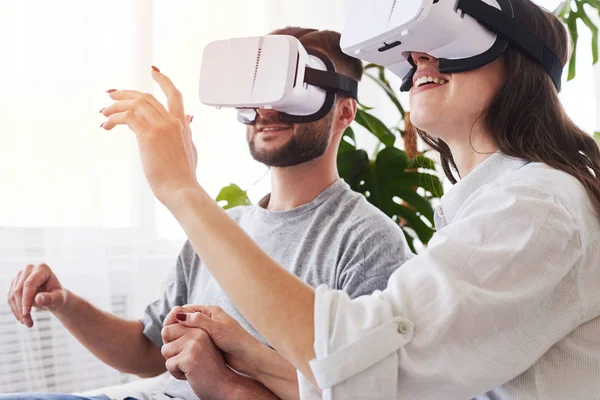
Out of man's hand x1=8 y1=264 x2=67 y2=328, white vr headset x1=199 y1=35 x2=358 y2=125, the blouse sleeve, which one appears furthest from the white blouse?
man's hand x1=8 y1=264 x2=67 y2=328

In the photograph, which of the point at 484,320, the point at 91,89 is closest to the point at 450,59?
the point at 484,320

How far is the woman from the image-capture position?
726 millimetres

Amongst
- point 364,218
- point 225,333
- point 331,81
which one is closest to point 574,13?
point 331,81

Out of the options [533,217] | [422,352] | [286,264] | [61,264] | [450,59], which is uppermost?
[450,59]

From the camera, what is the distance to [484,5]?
0.96 metres

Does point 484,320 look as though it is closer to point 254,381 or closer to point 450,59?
point 450,59

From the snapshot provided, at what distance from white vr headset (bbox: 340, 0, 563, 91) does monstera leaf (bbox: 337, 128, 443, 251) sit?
2.95 feet

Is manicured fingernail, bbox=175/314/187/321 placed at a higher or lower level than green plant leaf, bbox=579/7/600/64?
lower

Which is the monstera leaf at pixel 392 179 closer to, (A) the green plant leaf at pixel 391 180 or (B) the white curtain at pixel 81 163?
(A) the green plant leaf at pixel 391 180

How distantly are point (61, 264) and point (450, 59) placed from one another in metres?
1.24

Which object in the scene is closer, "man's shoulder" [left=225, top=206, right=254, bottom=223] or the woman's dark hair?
the woman's dark hair

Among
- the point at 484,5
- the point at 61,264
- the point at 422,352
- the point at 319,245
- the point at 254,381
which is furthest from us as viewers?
the point at 61,264

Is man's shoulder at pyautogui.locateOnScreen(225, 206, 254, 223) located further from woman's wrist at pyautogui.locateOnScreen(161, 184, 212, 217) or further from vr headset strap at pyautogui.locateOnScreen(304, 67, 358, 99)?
woman's wrist at pyautogui.locateOnScreen(161, 184, 212, 217)

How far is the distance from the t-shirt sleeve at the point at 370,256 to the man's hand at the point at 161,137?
42 centimetres
